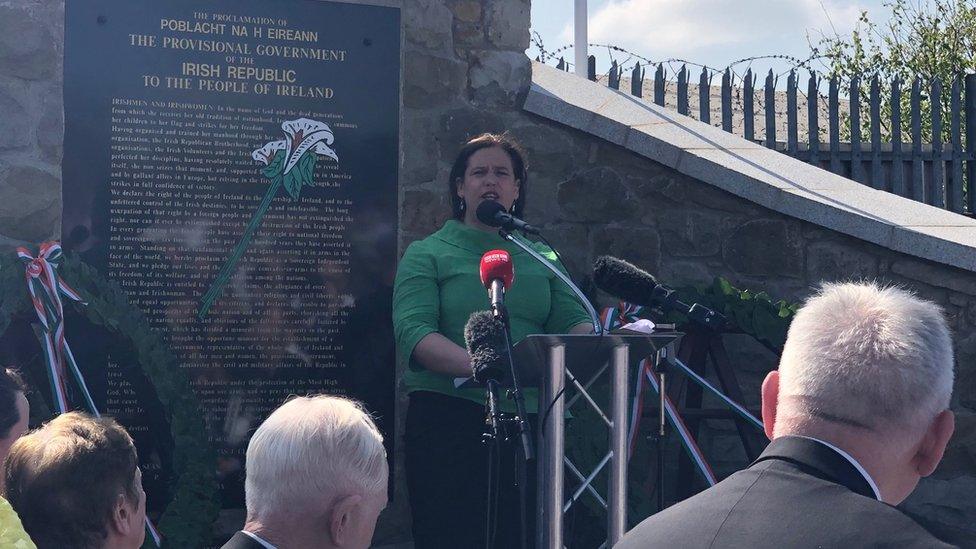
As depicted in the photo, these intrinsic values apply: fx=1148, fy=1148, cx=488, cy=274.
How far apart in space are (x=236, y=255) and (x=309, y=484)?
116 inches

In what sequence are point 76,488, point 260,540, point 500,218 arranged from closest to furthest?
point 260,540 < point 76,488 < point 500,218

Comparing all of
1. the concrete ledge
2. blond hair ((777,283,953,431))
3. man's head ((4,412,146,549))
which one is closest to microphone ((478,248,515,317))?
man's head ((4,412,146,549))

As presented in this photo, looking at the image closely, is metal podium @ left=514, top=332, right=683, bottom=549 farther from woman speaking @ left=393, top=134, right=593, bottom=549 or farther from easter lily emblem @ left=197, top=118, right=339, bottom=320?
easter lily emblem @ left=197, top=118, right=339, bottom=320

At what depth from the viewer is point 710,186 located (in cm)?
547

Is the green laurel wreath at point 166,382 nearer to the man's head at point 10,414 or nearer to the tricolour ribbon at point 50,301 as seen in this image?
the tricolour ribbon at point 50,301

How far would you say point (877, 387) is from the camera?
1.81m

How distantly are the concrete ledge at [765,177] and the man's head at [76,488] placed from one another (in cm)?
343

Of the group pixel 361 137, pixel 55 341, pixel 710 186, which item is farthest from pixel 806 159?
pixel 55 341

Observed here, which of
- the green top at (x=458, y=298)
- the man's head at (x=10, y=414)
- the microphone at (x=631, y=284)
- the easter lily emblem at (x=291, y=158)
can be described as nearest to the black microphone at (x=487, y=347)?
the microphone at (x=631, y=284)

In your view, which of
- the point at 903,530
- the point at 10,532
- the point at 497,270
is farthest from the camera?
the point at 497,270

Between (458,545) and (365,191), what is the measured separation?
5.62 ft

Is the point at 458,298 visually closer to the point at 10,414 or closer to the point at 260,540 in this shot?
the point at 10,414

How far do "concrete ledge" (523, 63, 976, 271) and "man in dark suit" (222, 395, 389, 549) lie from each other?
3574 mm

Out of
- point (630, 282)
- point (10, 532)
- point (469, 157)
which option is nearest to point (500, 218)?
point (630, 282)
